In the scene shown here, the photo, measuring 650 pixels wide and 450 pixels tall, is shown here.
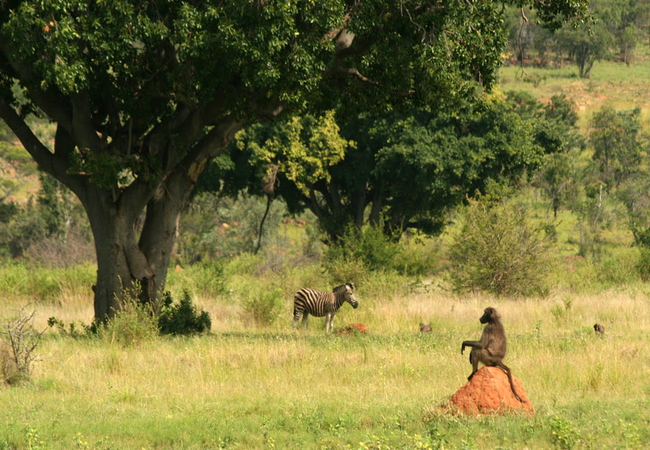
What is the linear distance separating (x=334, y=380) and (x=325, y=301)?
539 cm

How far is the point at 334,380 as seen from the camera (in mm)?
10727

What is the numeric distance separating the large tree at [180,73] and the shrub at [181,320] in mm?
1055

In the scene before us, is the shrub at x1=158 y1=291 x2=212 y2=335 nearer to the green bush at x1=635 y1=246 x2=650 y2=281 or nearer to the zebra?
the zebra

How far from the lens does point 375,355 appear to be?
12.3m

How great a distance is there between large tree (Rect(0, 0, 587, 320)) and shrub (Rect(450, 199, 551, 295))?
8229mm

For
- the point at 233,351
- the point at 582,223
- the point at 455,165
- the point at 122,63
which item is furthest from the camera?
the point at 582,223

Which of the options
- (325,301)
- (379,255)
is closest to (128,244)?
(325,301)

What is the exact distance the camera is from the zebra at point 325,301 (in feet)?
52.4

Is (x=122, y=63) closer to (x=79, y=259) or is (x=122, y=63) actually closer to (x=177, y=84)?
(x=177, y=84)

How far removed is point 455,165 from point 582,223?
25456 mm

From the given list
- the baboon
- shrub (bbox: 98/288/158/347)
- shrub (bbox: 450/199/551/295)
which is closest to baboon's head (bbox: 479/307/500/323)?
the baboon

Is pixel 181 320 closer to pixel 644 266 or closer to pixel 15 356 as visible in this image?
pixel 15 356

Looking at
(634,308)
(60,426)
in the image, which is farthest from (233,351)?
(634,308)

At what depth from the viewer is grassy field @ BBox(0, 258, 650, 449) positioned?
25.1 ft
